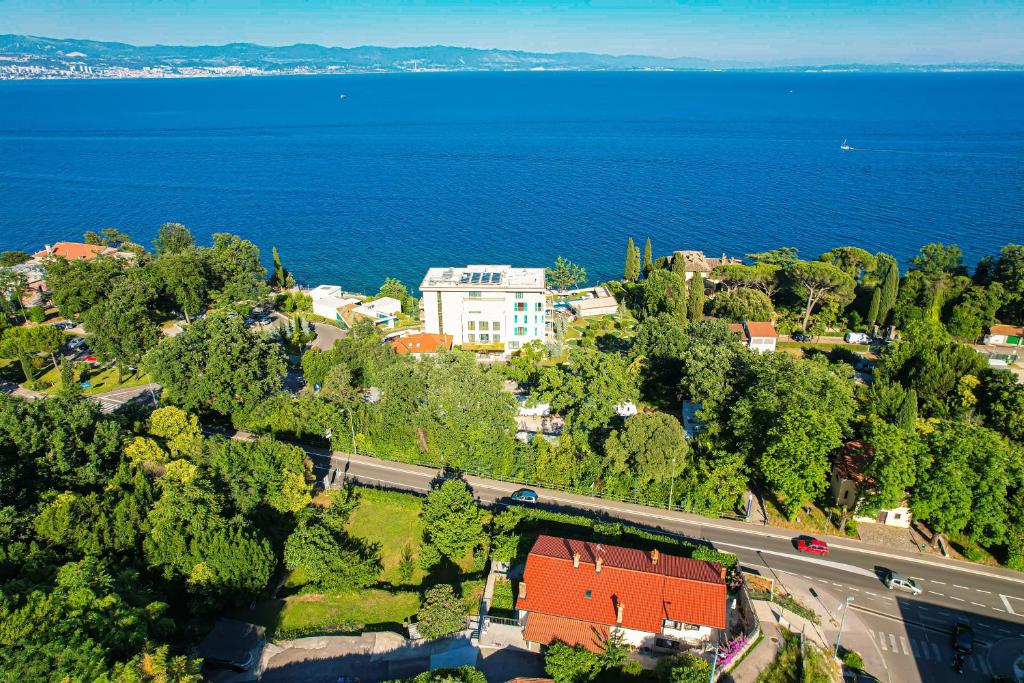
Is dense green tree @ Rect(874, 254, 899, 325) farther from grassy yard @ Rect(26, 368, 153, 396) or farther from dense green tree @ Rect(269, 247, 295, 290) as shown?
grassy yard @ Rect(26, 368, 153, 396)

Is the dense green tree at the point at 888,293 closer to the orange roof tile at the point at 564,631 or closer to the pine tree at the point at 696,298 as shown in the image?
the pine tree at the point at 696,298

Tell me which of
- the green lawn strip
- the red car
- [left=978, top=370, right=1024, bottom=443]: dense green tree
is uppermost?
[left=978, top=370, right=1024, bottom=443]: dense green tree

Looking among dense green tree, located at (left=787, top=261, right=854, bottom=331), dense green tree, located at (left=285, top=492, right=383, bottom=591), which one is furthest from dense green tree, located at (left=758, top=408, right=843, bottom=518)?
dense green tree, located at (left=787, top=261, right=854, bottom=331)

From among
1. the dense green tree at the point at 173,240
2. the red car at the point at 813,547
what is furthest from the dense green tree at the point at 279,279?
the red car at the point at 813,547

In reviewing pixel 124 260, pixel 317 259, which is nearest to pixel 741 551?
pixel 124 260

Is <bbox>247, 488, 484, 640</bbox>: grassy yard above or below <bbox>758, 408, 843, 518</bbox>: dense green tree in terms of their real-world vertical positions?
below

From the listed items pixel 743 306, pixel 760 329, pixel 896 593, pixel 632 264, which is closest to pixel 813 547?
pixel 896 593

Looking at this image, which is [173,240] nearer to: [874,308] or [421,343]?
[421,343]
